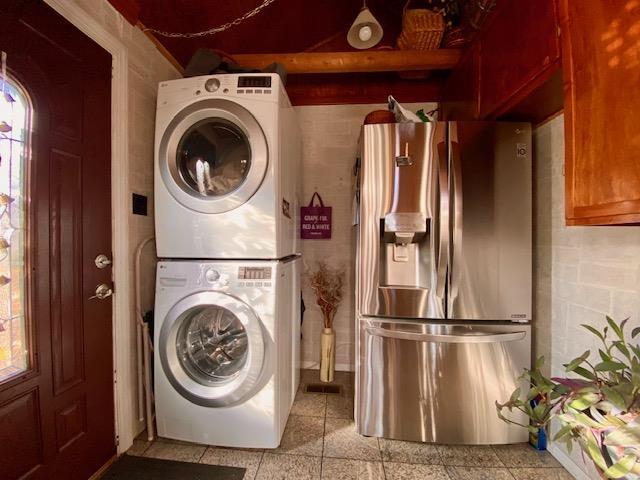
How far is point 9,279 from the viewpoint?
969mm

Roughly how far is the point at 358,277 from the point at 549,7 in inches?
54.0

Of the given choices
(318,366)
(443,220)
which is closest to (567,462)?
(443,220)

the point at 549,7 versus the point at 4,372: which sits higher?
the point at 549,7

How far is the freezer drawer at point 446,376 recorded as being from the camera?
1456 mm

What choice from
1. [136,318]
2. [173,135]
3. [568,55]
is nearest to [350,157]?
[173,135]

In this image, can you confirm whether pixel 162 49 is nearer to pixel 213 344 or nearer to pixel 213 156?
pixel 213 156

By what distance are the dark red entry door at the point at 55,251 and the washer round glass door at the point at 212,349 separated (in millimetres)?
288

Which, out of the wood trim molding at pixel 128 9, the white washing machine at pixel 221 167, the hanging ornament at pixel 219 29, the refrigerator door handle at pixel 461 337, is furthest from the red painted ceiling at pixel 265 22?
the refrigerator door handle at pixel 461 337

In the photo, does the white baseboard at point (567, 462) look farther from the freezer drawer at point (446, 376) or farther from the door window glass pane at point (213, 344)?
the door window glass pane at point (213, 344)

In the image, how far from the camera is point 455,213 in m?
1.46

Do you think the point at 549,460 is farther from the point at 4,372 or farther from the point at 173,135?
the point at 173,135

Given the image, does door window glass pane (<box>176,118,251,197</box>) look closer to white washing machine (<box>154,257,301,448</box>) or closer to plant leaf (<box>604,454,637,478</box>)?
white washing machine (<box>154,257,301,448</box>)

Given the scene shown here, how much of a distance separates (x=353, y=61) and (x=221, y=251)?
152 centimetres

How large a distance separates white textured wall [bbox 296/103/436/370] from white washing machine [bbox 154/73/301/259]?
785 mm
